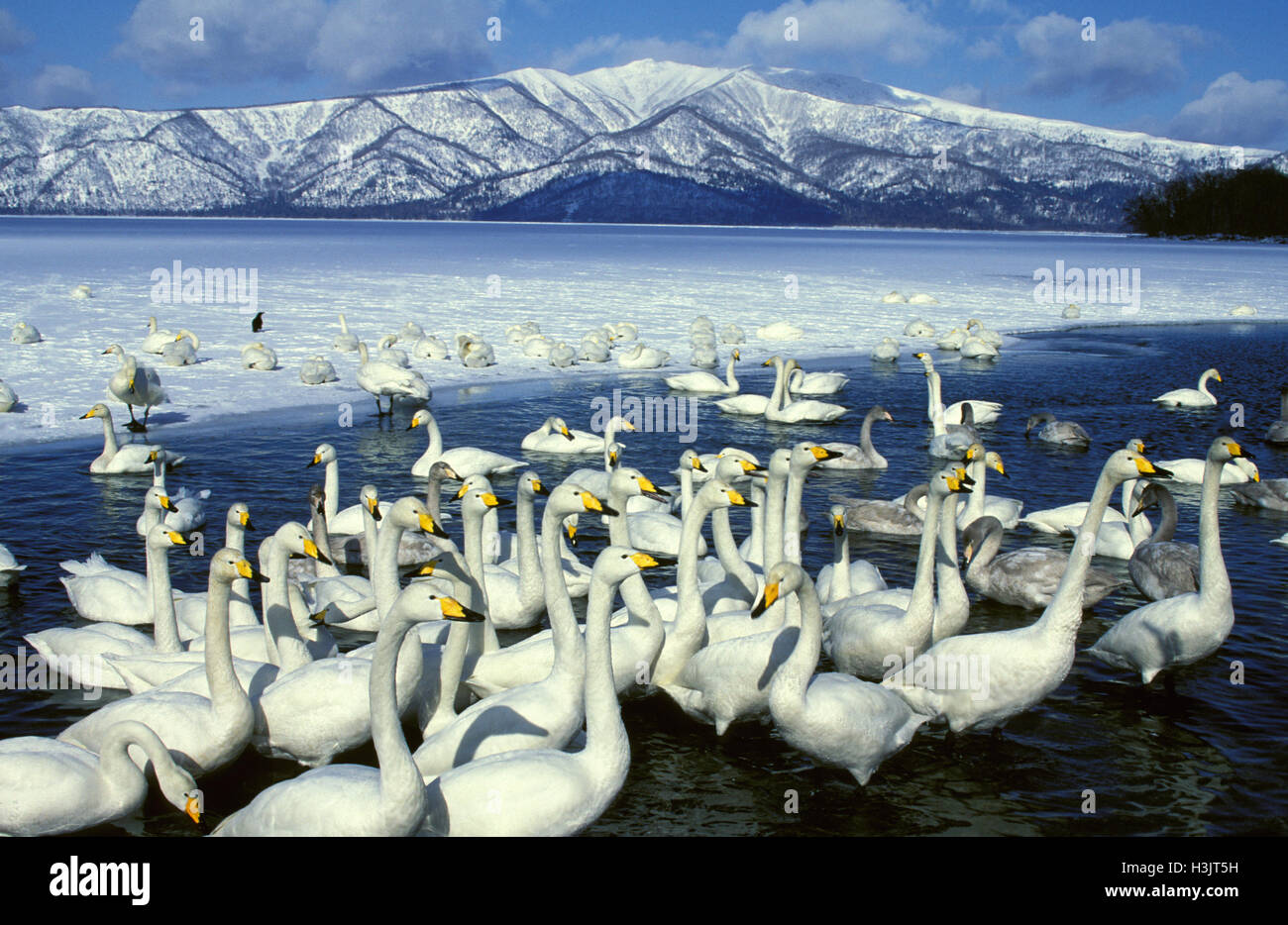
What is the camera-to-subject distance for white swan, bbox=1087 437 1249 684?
26.0 feet

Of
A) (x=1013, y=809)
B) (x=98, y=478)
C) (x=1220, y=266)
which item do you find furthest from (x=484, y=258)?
(x=1013, y=809)

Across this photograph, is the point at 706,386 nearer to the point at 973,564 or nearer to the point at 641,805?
the point at 973,564

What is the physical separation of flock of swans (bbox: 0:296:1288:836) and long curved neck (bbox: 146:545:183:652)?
0.8 inches

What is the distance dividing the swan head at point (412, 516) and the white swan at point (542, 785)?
151 centimetres

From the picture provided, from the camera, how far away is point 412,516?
6.93m

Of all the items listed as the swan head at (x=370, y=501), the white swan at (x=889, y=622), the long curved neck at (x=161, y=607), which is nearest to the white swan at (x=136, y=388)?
the swan head at (x=370, y=501)

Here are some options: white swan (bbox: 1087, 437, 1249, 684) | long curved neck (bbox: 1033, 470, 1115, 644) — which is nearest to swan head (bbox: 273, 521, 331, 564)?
long curved neck (bbox: 1033, 470, 1115, 644)

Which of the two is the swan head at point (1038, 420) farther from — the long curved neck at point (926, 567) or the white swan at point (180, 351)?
the white swan at point (180, 351)

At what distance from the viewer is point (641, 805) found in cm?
659

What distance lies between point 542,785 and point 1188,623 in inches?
201

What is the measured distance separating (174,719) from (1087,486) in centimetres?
1233

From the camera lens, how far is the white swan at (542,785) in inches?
213

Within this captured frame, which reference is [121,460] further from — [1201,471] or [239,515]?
[1201,471]
